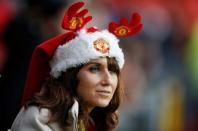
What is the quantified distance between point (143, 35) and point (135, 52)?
13cm

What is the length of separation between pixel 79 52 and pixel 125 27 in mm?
299

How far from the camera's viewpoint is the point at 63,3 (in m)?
3.30

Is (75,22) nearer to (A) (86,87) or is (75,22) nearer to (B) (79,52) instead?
(B) (79,52)

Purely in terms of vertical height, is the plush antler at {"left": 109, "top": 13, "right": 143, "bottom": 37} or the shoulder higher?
the plush antler at {"left": 109, "top": 13, "right": 143, "bottom": 37}

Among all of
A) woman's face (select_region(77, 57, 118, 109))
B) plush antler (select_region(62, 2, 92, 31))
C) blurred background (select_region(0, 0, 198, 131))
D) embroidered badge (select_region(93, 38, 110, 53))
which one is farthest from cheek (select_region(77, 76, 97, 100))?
blurred background (select_region(0, 0, 198, 131))

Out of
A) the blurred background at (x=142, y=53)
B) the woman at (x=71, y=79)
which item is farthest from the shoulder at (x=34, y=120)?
the blurred background at (x=142, y=53)

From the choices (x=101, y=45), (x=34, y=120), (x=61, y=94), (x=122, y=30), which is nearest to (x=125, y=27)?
(x=122, y=30)

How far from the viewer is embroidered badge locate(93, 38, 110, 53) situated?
226cm

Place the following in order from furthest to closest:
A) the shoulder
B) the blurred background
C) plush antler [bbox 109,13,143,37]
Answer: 1. the blurred background
2. plush antler [bbox 109,13,143,37]
3. the shoulder

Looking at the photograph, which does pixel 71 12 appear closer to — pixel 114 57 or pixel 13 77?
pixel 114 57

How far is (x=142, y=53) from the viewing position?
3596mm

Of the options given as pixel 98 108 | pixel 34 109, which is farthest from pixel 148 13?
pixel 34 109

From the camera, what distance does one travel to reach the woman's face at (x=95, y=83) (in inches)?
87.1

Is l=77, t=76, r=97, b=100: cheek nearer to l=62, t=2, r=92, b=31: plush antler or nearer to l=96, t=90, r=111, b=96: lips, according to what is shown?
l=96, t=90, r=111, b=96: lips
